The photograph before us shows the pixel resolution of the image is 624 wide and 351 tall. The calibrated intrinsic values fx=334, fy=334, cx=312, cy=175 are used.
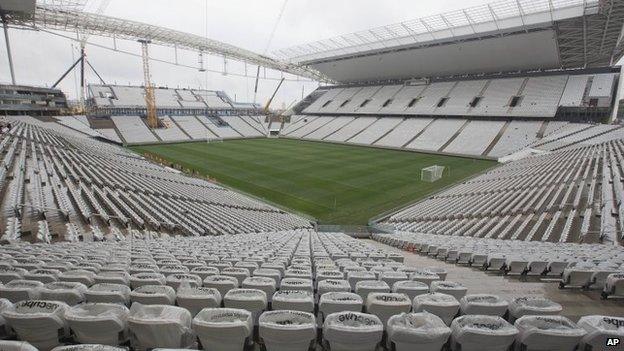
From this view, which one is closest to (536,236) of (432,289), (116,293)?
(432,289)

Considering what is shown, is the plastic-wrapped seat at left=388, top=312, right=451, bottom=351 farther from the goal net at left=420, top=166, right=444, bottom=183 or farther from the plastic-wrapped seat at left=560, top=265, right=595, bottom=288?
the goal net at left=420, top=166, right=444, bottom=183

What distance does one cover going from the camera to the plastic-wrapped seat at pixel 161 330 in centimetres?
272

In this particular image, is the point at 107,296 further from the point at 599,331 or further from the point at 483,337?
the point at 599,331

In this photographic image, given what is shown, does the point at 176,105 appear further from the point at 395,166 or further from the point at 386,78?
the point at 395,166

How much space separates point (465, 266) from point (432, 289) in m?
5.14

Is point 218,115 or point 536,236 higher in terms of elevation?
point 218,115

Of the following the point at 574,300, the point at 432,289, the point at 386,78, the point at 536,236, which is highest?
the point at 386,78

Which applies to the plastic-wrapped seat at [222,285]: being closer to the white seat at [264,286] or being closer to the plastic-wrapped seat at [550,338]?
the white seat at [264,286]

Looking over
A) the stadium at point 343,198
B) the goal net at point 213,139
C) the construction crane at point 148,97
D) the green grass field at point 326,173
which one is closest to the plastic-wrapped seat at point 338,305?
the stadium at point 343,198

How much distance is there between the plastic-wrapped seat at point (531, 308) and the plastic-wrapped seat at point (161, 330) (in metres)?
3.23

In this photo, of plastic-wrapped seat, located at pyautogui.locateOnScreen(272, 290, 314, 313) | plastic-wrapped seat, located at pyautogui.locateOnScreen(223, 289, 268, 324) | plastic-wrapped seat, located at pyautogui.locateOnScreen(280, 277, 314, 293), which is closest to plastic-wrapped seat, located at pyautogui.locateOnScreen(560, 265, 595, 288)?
plastic-wrapped seat, located at pyautogui.locateOnScreen(280, 277, 314, 293)

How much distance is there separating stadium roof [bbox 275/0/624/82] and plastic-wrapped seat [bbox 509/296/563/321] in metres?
41.7

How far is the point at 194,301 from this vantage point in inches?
141

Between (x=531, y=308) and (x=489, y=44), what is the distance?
54.3 m
